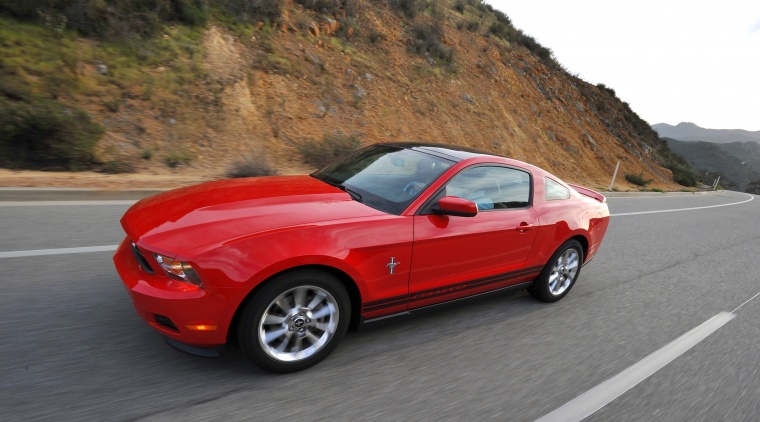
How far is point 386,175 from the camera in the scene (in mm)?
3754

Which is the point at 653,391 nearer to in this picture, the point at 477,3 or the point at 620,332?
the point at 620,332

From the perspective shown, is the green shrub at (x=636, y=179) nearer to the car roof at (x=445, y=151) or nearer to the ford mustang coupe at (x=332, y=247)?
the ford mustang coupe at (x=332, y=247)

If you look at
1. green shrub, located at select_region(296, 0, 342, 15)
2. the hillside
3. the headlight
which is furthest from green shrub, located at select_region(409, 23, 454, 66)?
the headlight

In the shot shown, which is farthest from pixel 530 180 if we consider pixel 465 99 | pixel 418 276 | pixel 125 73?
pixel 465 99

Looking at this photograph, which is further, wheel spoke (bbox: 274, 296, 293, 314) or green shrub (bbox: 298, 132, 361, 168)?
green shrub (bbox: 298, 132, 361, 168)

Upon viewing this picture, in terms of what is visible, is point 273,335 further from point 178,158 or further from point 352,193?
point 178,158

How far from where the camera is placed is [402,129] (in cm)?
1638

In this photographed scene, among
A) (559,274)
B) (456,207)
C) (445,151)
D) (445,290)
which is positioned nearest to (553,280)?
(559,274)

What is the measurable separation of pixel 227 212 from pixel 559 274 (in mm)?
3324

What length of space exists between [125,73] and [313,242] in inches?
402

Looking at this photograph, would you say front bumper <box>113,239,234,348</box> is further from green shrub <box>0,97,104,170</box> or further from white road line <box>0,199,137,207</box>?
green shrub <box>0,97,104,170</box>

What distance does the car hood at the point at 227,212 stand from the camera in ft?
8.53

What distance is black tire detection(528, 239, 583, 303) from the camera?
4.34m

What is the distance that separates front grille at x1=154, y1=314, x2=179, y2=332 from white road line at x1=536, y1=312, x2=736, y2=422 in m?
2.23
